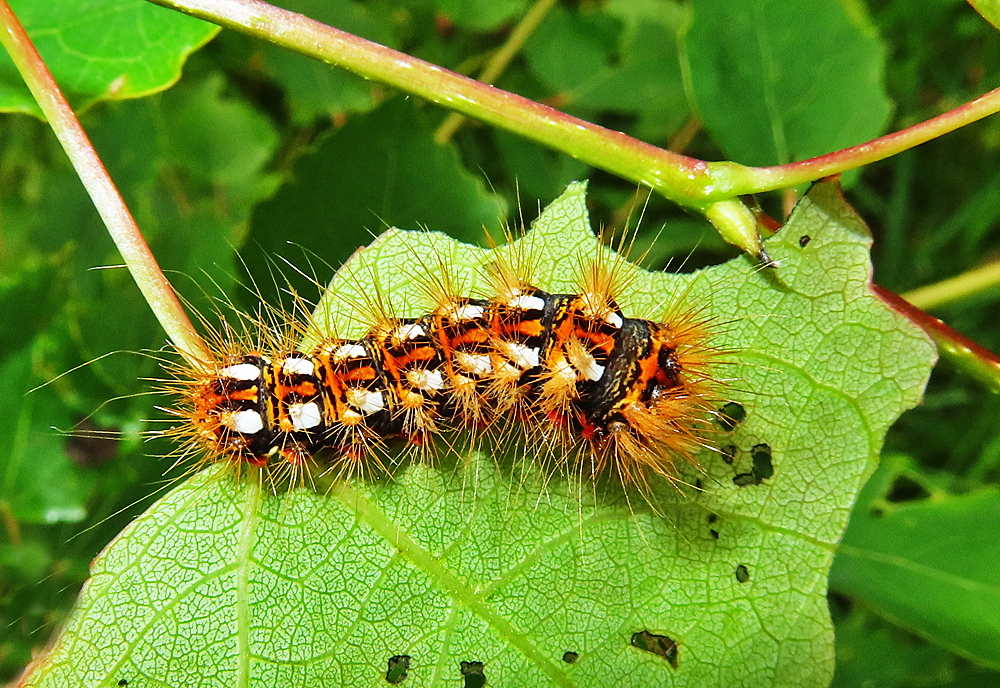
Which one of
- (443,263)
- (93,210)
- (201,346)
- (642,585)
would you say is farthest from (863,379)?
(93,210)

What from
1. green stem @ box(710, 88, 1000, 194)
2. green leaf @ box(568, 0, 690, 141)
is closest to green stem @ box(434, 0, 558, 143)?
green leaf @ box(568, 0, 690, 141)

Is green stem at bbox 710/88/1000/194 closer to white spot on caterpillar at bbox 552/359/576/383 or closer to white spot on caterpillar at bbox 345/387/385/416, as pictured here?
white spot on caterpillar at bbox 552/359/576/383

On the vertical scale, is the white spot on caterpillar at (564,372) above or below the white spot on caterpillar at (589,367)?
below

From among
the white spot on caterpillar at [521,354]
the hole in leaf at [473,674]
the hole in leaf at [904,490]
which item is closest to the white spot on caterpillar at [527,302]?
the white spot on caterpillar at [521,354]

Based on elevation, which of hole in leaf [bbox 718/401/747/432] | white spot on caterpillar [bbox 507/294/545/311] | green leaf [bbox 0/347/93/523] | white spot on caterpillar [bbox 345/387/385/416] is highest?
white spot on caterpillar [bbox 507/294/545/311]

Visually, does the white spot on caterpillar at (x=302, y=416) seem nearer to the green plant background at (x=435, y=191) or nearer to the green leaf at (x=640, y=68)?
the green plant background at (x=435, y=191)

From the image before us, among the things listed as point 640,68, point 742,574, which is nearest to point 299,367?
point 742,574

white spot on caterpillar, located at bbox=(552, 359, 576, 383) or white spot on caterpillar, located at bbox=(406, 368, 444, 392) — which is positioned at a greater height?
white spot on caterpillar, located at bbox=(552, 359, 576, 383)
